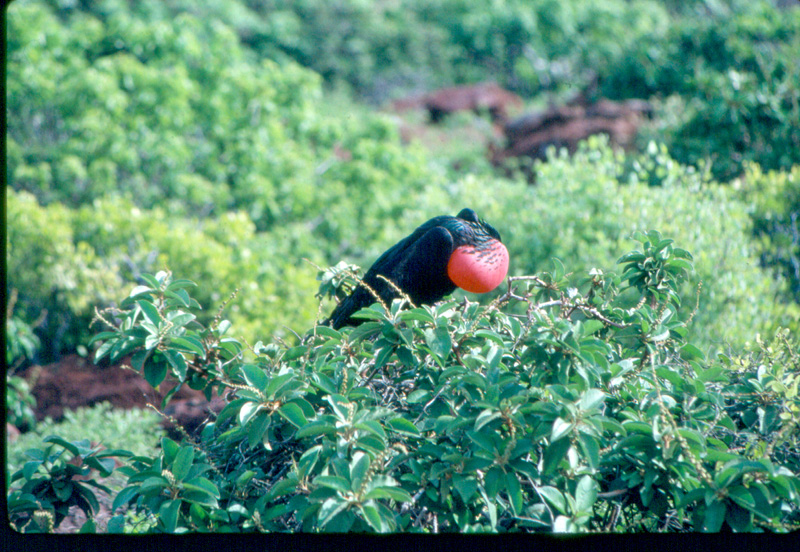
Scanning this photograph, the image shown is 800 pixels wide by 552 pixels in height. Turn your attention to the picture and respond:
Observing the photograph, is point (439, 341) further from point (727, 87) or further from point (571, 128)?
point (571, 128)

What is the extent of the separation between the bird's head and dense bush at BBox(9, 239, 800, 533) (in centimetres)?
56

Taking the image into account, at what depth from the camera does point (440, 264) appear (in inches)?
110

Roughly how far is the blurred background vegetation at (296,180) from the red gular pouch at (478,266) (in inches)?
28.1

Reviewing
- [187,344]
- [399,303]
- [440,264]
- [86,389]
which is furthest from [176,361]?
[86,389]

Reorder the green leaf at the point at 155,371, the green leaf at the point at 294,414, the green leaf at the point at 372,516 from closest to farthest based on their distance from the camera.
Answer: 1. the green leaf at the point at 372,516
2. the green leaf at the point at 294,414
3. the green leaf at the point at 155,371

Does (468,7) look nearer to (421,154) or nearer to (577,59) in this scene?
(577,59)

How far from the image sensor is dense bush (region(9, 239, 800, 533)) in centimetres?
154

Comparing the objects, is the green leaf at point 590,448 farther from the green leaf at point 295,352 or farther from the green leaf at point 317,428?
the green leaf at point 295,352

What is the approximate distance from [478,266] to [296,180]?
3.80 meters

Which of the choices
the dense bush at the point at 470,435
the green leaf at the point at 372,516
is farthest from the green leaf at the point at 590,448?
the green leaf at the point at 372,516

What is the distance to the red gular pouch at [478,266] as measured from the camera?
8.78ft

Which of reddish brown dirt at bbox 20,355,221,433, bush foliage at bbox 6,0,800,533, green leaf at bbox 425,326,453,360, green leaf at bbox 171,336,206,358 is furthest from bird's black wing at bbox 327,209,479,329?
reddish brown dirt at bbox 20,355,221,433

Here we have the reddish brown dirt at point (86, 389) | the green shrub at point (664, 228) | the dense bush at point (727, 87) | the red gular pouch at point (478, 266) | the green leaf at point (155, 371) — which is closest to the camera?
the green leaf at point (155, 371)

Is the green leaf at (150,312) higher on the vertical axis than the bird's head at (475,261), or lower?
higher
